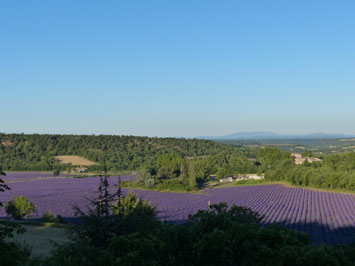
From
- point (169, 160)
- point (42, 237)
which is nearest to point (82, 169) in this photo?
point (169, 160)

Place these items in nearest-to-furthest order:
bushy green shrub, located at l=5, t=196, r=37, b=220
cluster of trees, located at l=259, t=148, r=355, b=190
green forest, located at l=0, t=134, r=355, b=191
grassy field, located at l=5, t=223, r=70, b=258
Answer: grassy field, located at l=5, t=223, r=70, b=258, bushy green shrub, located at l=5, t=196, r=37, b=220, cluster of trees, located at l=259, t=148, r=355, b=190, green forest, located at l=0, t=134, r=355, b=191

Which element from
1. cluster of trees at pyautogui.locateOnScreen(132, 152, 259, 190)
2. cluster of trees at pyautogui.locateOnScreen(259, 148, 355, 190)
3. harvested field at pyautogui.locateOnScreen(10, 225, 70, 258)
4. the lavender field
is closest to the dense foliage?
the lavender field

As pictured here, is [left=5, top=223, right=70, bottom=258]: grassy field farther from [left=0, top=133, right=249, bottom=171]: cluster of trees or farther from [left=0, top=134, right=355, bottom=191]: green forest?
[left=0, top=133, right=249, bottom=171]: cluster of trees

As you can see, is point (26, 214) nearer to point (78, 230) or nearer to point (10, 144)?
point (78, 230)

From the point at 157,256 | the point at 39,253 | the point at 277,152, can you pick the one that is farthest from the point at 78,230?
the point at 277,152

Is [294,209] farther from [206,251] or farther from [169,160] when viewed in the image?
[169,160]

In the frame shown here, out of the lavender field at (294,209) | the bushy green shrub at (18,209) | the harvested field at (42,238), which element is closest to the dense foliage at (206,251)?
the lavender field at (294,209)
